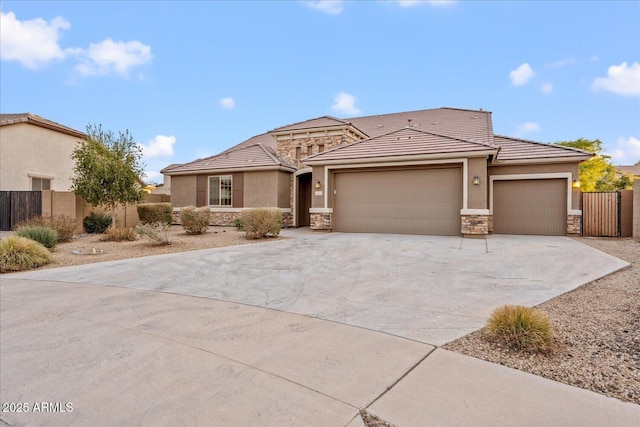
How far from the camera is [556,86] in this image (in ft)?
56.0

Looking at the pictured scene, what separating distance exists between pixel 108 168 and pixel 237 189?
236 inches

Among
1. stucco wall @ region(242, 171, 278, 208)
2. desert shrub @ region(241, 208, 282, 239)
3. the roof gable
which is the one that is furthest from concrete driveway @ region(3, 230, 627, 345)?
the roof gable

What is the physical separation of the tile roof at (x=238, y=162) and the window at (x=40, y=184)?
6.11 metres

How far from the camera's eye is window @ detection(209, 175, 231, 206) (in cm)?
1758

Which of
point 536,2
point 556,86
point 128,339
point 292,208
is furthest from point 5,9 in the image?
point 556,86

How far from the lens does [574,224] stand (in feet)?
41.1

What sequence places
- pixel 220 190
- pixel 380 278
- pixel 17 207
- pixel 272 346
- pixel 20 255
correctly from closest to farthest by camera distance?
1. pixel 272 346
2. pixel 380 278
3. pixel 20 255
4. pixel 17 207
5. pixel 220 190

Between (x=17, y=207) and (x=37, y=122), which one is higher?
(x=37, y=122)

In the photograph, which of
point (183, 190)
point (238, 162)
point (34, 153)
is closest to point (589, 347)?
point (238, 162)

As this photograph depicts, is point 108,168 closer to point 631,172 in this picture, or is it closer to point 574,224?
point 574,224

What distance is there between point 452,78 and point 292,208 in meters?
12.4

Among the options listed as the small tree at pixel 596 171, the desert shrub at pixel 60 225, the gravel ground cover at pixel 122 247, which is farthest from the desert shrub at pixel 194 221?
the small tree at pixel 596 171

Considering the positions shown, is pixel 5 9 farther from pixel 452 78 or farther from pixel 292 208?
pixel 452 78

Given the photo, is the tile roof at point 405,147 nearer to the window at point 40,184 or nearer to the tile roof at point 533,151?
the tile roof at point 533,151
